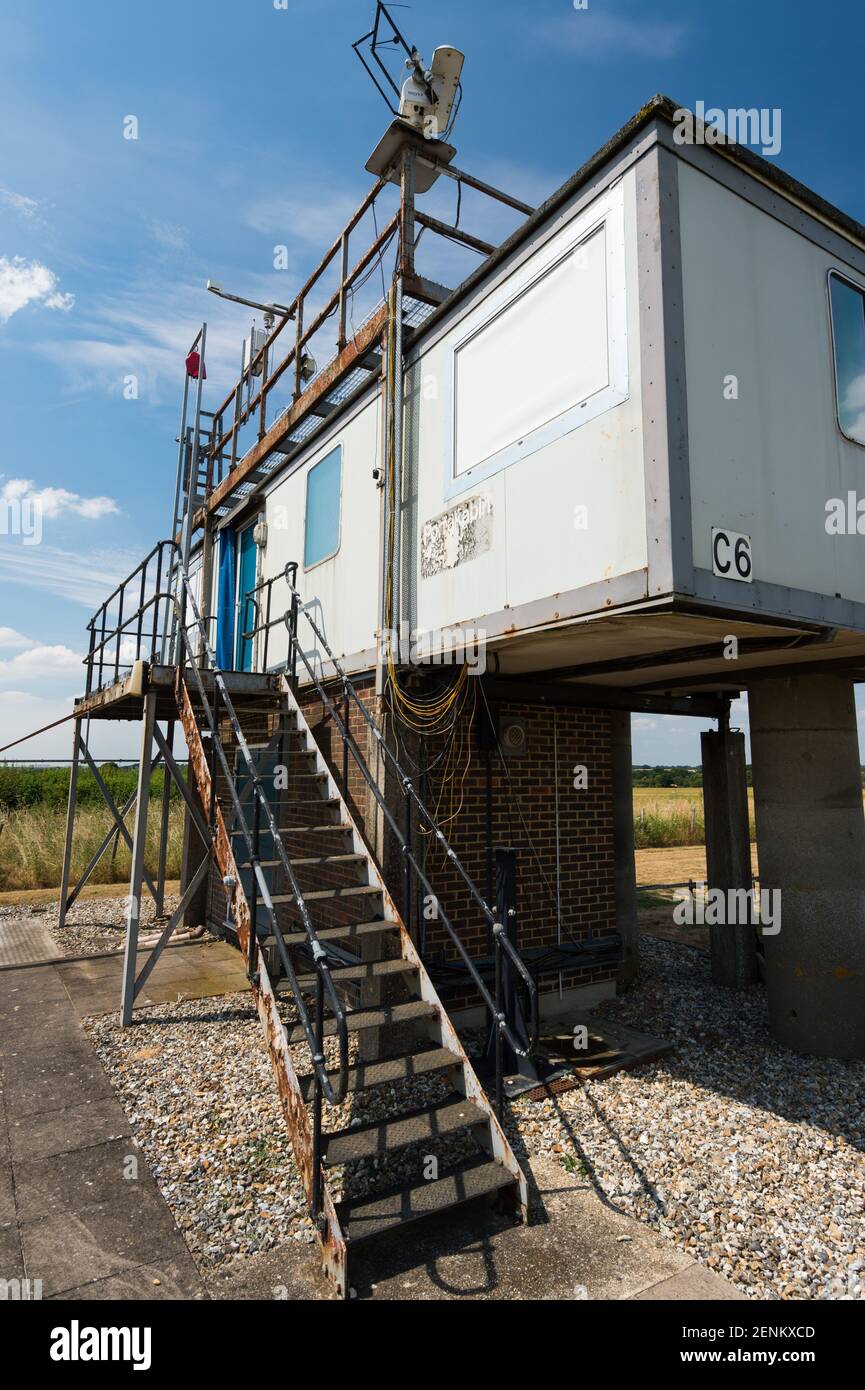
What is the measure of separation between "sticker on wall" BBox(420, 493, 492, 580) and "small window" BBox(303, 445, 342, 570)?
6.40 feet

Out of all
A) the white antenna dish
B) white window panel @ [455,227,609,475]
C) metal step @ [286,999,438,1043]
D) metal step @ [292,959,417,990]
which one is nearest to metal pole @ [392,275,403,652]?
white window panel @ [455,227,609,475]

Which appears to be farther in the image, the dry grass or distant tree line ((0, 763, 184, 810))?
distant tree line ((0, 763, 184, 810))

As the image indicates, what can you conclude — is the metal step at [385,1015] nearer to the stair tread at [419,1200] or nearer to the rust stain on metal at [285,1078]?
the rust stain on metal at [285,1078]

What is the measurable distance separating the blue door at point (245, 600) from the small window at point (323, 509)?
1853mm

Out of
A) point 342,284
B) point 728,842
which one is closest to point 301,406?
point 342,284

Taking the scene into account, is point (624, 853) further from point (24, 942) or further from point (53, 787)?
point (53, 787)

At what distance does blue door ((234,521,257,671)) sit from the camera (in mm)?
10586

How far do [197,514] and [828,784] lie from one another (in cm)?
1033

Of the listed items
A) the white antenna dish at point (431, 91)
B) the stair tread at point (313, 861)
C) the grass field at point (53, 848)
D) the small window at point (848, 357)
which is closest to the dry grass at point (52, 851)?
the grass field at point (53, 848)

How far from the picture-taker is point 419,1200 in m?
4.01

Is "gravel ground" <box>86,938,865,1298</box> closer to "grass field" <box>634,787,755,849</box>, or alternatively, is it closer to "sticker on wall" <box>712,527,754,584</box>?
"sticker on wall" <box>712,527,754,584</box>

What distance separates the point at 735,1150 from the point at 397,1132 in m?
2.30

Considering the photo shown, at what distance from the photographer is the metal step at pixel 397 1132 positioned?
402cm
